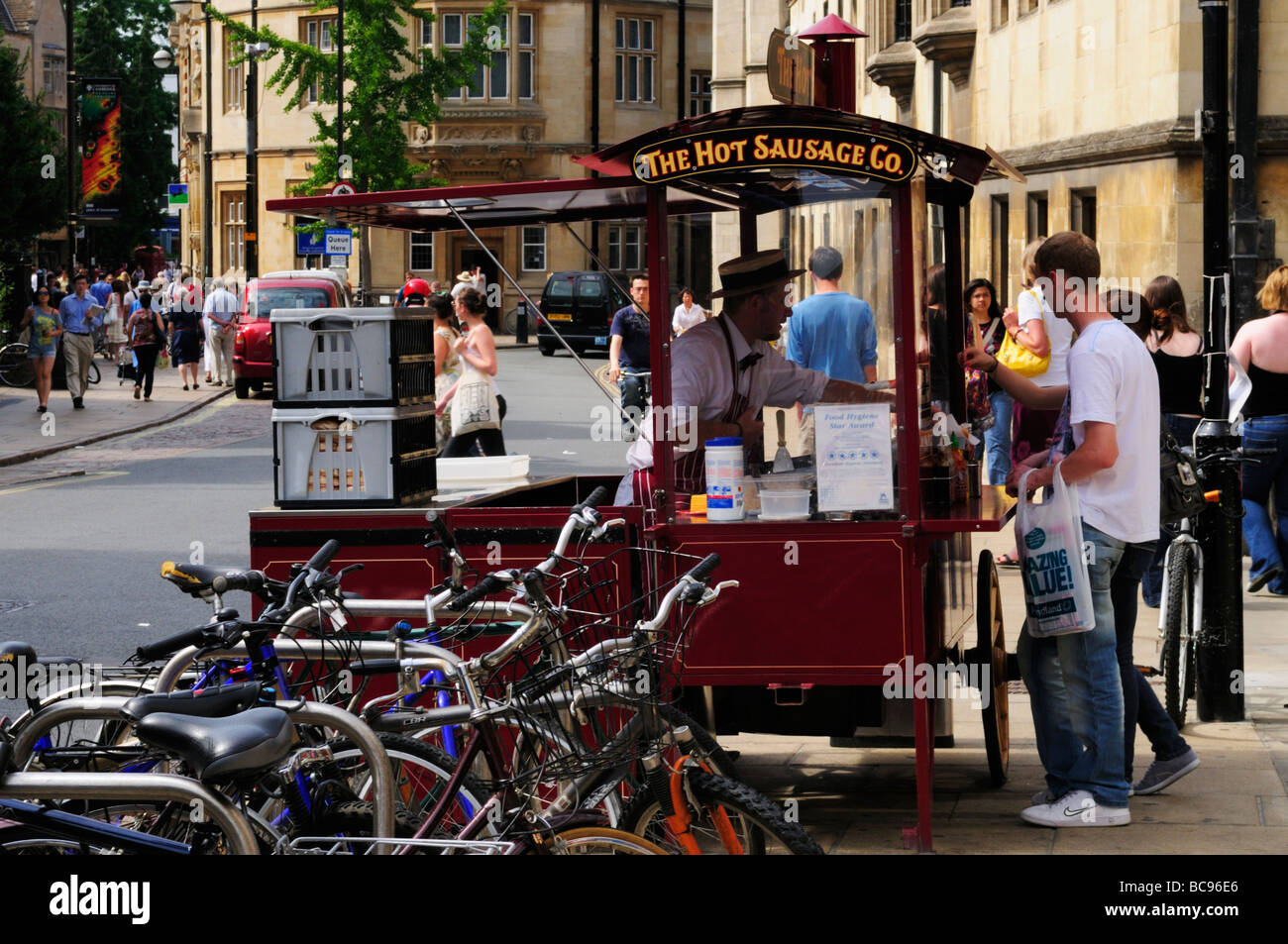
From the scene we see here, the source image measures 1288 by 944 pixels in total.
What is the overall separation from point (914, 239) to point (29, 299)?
3177 centimetres

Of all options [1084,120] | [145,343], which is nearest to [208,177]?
[145,343]

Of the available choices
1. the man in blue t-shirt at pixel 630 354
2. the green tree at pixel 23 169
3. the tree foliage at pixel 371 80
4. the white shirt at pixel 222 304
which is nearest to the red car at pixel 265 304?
the white shirt at pixel 222 304

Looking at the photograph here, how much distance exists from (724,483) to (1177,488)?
1.99 metres

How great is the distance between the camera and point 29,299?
116 ft

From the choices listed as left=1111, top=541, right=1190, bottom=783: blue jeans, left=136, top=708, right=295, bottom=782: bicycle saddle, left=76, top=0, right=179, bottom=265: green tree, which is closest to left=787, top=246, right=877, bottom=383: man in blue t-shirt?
left=1111, top=541, right=1190, bottom=783: blue jeans

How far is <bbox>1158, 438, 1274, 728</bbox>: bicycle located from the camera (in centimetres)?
816

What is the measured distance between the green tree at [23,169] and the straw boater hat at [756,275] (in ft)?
104

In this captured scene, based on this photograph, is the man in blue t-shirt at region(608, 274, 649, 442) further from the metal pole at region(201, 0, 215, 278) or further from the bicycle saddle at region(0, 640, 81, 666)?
the metal pole at region(201, 0, 215, 278)

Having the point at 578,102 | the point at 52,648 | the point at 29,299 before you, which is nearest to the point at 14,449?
the point at 52,648

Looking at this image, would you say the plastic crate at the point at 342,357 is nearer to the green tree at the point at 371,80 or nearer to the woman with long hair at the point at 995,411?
the woman with long hair at the point at 995,411

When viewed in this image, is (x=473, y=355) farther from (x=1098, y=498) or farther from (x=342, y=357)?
(x=1098, y=498)

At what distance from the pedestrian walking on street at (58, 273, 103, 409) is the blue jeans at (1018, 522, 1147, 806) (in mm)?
23483

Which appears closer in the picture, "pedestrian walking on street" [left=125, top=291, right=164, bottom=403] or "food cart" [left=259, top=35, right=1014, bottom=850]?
"food cart" [left=259, top=35, right=1014, bottom=850]

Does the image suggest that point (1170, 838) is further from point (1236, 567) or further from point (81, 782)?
point (81, 782)
